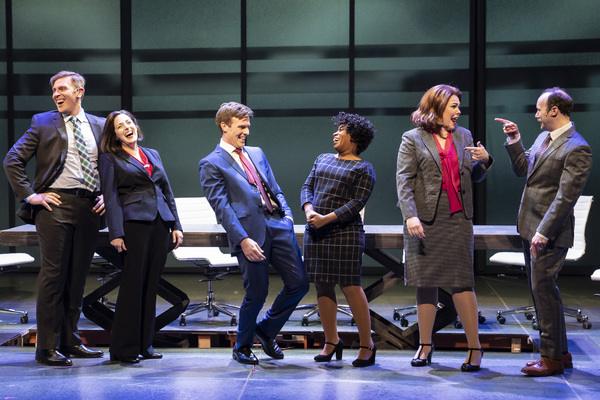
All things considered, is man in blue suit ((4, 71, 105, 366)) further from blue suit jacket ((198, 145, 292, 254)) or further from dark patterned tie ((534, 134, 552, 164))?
dark patterned tie ((534, 134, 552, 164))

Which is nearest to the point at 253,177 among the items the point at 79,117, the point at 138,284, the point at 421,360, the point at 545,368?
the point at 138,284

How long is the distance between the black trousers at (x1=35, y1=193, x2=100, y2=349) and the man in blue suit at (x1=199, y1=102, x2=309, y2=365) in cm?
78

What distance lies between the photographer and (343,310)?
5578 mm

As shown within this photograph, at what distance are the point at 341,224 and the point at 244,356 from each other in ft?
3.26

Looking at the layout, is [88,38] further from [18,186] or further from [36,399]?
[36,399]

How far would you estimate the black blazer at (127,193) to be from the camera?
3.92 metres

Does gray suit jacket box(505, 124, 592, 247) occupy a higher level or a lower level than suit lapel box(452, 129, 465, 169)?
lower

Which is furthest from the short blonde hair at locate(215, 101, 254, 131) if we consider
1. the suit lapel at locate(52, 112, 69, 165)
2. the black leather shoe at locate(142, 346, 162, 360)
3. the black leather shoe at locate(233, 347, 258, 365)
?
the black leather shoe at locate(142, 346, 162, 360)

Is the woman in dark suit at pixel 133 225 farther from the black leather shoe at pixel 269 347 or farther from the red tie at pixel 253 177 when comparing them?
the black leather shoe at pixel 269 347

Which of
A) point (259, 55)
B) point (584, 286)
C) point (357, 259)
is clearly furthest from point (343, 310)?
point (259, 55)

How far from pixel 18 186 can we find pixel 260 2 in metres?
5.11

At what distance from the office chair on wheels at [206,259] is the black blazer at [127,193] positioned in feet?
5.19

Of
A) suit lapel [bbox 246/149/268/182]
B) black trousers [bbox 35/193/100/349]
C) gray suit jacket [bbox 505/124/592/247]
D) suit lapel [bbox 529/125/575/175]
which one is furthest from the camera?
suit lapel [bbox 246/149/268/182]

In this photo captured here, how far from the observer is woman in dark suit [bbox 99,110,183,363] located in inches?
156
